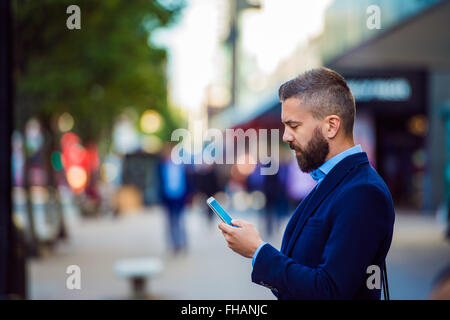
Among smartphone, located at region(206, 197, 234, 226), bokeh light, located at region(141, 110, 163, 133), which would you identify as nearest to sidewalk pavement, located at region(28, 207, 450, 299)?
smartphone, located at region(206, 197, 234, 226)

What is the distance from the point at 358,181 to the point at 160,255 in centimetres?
1065

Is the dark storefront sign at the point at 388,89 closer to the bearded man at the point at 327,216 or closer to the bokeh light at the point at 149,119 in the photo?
the bokeh light at the point at 149,119

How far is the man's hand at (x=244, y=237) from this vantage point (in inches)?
76.5

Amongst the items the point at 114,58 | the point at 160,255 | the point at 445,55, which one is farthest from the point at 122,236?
the point at 445,55

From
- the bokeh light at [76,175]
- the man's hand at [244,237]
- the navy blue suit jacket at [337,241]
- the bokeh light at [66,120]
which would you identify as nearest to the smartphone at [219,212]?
the man's hand at [244,237]

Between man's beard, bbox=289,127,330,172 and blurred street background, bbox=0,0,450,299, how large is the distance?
2.40 feet

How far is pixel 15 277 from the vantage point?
592cm

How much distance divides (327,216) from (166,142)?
333 inches

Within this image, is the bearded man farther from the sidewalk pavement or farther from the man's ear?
the sidewalk pavement

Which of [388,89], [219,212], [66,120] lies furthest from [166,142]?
[66,120]

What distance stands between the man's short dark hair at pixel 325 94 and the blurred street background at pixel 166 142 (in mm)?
759

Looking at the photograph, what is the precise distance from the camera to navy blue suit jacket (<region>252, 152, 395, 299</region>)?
1.77 metres

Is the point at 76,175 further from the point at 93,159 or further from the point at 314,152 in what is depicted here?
the point at 314,152

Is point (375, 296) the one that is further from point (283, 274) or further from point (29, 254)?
point (29, 254)
